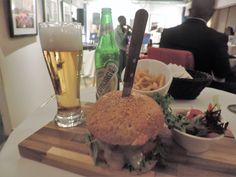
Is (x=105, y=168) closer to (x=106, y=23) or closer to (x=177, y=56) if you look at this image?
(x=106, y=23)

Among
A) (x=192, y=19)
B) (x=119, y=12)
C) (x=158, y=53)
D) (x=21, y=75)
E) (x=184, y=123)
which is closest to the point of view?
(x=184, y=123)

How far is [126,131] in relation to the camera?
0.36 meters

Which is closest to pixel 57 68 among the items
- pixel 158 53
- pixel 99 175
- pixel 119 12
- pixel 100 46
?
pixel 100 46

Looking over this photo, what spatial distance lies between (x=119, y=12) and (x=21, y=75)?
5271mm

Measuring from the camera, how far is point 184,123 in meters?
0.47

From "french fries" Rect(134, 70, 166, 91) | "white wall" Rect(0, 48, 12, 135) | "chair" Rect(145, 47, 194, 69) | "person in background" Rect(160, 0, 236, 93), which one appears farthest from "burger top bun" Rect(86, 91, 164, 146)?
"white wall" Rect(0, 48, 12, 135)

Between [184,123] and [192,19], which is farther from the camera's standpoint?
[192,19]

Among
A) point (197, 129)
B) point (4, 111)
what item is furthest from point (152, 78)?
point (4, 111)

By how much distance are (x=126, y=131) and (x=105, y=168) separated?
0.38ft

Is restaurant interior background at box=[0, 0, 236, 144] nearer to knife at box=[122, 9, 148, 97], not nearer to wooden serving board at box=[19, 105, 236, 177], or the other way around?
wooden serving board at box=[19, 105, 236, 177]

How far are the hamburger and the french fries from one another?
0.79 feet

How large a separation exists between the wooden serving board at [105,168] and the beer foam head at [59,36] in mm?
237

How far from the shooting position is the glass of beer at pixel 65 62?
0.56 m

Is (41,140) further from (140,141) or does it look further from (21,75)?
(21,75)
